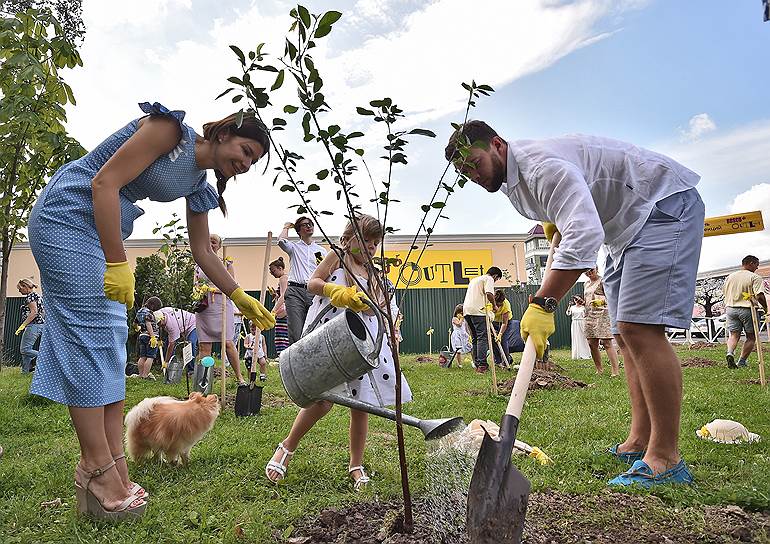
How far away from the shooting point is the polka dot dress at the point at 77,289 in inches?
79.5

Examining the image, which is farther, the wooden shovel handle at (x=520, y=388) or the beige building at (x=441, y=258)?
the beige building at (x=441, y=258)

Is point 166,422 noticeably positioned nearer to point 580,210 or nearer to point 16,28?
point 580,210

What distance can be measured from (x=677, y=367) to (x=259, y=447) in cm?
241

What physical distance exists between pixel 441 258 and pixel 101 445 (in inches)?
778

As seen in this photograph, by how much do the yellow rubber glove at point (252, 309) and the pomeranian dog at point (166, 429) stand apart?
0.87 metres

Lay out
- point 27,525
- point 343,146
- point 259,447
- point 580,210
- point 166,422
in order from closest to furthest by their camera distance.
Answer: point 343,146
point 580,210
point 27,525
point 166,422
point 259,447

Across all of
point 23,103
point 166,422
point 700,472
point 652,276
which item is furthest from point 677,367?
point 23,103

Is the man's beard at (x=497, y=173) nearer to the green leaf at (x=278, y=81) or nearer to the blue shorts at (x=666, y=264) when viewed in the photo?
the blue shorts at (x=666, y=264)

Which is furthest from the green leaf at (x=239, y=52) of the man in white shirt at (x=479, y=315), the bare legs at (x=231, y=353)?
the man in white shirt at (x=479, y=315)

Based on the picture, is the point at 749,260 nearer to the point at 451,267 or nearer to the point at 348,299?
the point at 348,299

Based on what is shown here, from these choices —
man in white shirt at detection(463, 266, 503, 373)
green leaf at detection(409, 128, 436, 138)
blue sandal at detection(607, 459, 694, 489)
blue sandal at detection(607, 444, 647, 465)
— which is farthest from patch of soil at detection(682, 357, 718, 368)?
green leaf at detection(409, 128, 436, 138)

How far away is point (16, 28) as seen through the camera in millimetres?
3441

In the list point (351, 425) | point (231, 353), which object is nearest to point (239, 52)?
point (351, 425)

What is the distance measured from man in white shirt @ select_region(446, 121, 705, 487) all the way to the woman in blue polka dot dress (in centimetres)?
103
